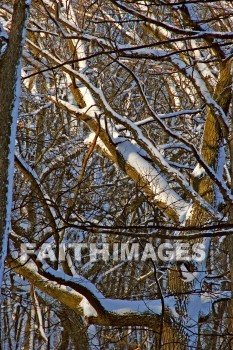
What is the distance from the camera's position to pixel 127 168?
309 inches

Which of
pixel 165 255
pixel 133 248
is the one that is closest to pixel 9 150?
pixel 165 255

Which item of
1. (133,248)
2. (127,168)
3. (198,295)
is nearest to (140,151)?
(127,168)

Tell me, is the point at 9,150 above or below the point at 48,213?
below

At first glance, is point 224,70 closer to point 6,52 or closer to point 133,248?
point 6,52

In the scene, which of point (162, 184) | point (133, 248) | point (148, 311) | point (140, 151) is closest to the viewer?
point (148, 311)

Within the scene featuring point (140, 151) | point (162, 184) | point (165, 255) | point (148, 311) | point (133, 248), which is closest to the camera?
point (148, 311)

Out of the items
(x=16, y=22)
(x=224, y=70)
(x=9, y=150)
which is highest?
(x=224, y=70)

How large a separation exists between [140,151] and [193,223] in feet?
4.91

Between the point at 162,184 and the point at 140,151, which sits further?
the point at 140,151

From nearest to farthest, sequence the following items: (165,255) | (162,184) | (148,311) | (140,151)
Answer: (148,311), (162,184), (140,151), (165,255)

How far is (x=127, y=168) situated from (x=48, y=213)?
141 cm

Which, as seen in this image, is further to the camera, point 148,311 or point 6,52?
point 148,311

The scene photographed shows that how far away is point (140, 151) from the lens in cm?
804

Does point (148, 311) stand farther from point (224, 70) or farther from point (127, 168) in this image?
point (224, 70)
